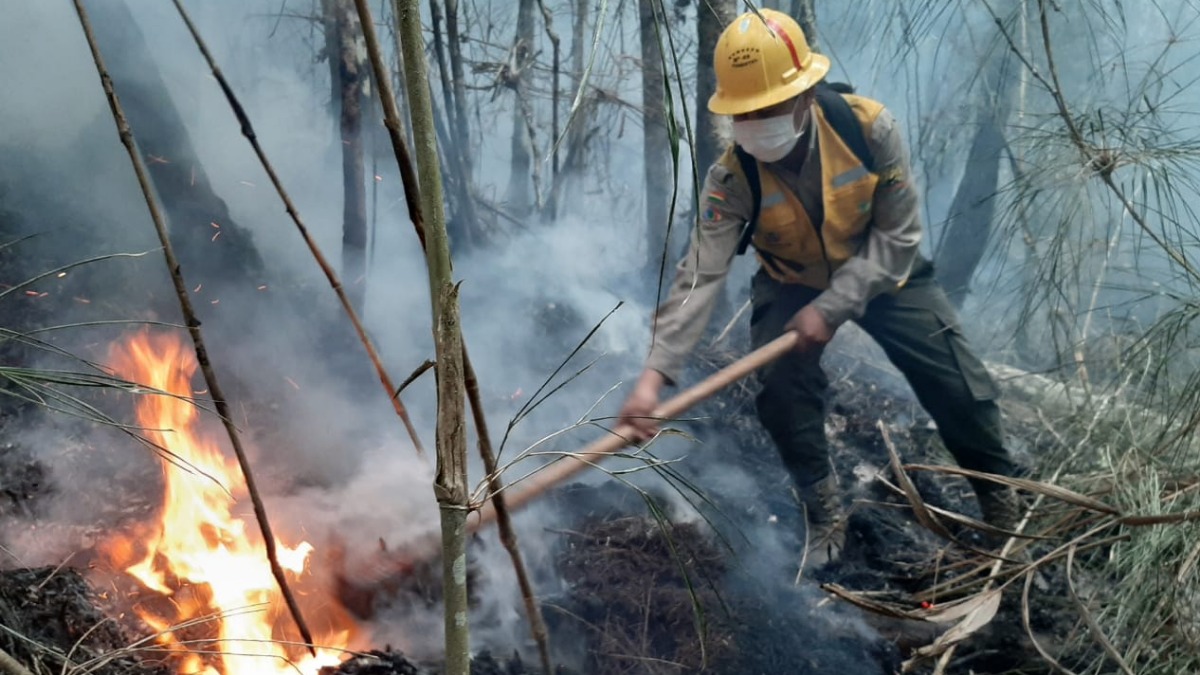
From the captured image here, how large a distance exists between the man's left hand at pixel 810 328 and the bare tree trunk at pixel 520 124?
3.45 m

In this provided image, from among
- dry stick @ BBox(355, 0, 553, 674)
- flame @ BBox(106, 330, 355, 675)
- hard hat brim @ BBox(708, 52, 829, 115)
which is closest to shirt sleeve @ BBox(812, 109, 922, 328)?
hard hat brim @ BBox(708, 52, 829, 115)

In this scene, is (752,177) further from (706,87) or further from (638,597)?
(706,87)

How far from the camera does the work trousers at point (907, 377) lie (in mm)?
3723

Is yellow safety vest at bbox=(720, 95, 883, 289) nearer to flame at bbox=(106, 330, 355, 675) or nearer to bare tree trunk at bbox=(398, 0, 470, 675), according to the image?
flame at bbox=(106, 330, 355, 675)

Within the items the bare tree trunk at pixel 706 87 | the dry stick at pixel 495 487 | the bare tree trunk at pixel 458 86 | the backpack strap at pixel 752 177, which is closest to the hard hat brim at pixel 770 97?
the backpack strap at pixel 752 177

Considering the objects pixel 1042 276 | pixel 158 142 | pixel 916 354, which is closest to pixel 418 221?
pixel 1042 276

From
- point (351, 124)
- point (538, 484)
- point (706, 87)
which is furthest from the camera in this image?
point (706, 87)

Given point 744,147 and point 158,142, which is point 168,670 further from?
point 158,142

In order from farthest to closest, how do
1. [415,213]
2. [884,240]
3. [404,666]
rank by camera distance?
[884,240], [404,666], [415,213]

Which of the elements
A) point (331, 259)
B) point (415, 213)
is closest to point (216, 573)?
point (415, 213)

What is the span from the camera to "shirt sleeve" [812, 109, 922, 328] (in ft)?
11.7

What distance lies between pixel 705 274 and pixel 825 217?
63 cm

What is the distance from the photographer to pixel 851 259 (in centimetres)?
369

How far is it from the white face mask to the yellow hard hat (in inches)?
3.5
